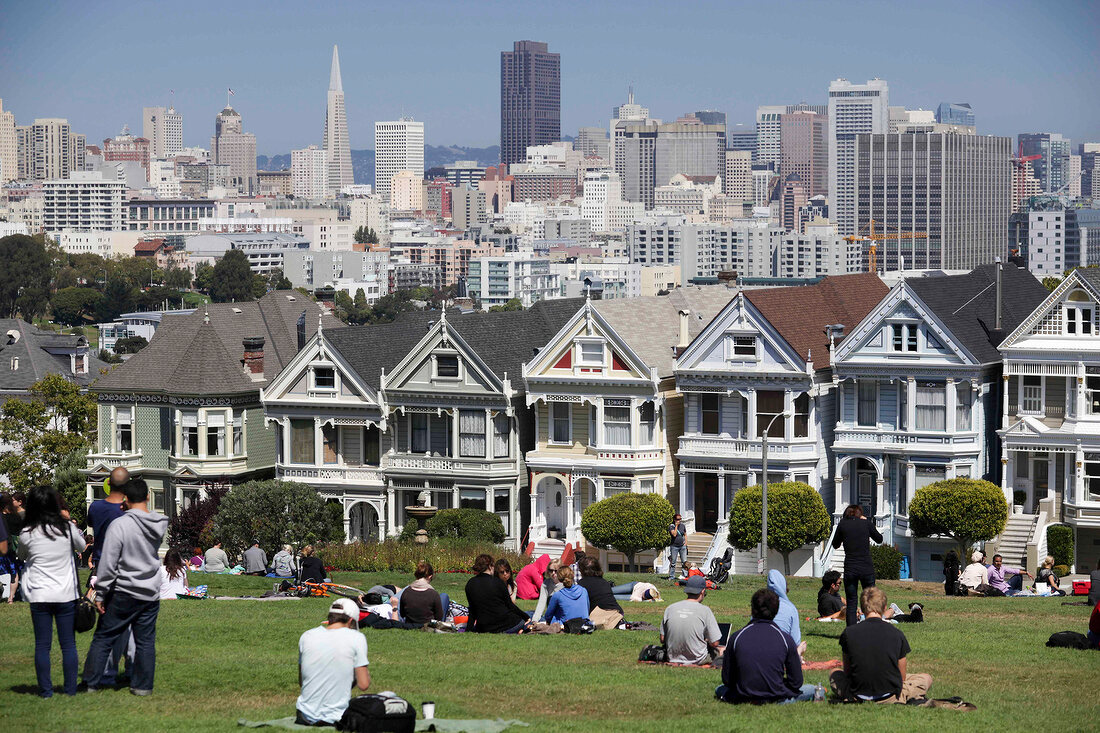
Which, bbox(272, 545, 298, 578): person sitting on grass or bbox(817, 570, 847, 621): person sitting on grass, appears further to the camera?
bbox(272, 545, 298, 578): person sitting on grass

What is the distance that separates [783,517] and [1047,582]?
9638 mm

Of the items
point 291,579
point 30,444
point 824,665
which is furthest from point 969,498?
point 30,444

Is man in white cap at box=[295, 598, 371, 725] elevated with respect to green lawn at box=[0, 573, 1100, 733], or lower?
elevated

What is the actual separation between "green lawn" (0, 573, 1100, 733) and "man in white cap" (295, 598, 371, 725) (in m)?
1.04

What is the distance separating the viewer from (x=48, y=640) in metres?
23.0

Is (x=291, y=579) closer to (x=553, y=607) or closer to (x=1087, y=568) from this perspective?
(x=553, y=607)

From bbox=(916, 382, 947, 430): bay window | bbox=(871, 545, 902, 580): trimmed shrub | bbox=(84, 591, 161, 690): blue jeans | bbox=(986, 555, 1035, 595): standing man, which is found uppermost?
bbox=(916, 382, 947, 430): bay window

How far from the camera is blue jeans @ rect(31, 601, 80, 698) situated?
74.6 feet

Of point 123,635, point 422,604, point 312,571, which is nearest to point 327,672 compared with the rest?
point 123,635

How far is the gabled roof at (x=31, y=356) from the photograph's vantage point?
8232 cm

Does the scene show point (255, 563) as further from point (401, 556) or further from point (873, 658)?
point (873, 658)

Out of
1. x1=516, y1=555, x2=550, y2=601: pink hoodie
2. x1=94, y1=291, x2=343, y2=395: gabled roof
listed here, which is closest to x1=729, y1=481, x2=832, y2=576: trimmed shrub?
x1=516, y1=555, x2=550, y2=601: pink hoodie

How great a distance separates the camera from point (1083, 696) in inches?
977

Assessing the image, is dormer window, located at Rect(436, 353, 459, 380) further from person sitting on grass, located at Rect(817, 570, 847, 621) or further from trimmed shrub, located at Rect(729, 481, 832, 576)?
person sitting on grass, located at Rect(817, 570, 847, 621)
